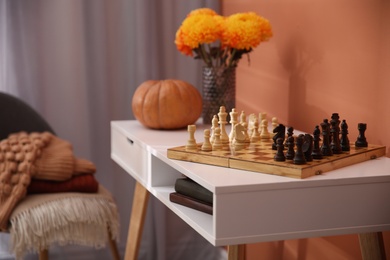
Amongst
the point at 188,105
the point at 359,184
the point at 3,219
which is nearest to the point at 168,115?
the point at 188,105

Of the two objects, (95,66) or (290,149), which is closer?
(290,149)

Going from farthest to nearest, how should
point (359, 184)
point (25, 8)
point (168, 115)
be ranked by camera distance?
point (25, 8) < point (168, 115) < point (359, 184)

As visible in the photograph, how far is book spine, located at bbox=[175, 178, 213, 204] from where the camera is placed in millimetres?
1545

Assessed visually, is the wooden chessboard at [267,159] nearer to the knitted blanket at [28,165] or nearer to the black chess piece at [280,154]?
the black chess piece at [280,154]

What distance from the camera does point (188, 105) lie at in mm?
2172

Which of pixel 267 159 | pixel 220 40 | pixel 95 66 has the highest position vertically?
pixel 220 40

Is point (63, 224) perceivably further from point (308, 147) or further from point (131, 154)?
point (308, 147)

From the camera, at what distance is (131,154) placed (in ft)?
7.00

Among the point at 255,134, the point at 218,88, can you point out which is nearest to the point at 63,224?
the point at 218,88

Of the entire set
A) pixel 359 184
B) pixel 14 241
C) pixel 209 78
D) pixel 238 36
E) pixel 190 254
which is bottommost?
pixel 190 254

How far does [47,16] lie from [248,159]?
1.56 metres

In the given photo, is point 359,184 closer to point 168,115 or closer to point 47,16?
point 168,115

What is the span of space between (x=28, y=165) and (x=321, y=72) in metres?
0.97

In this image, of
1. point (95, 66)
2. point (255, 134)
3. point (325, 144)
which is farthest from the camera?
point (95, 66)
